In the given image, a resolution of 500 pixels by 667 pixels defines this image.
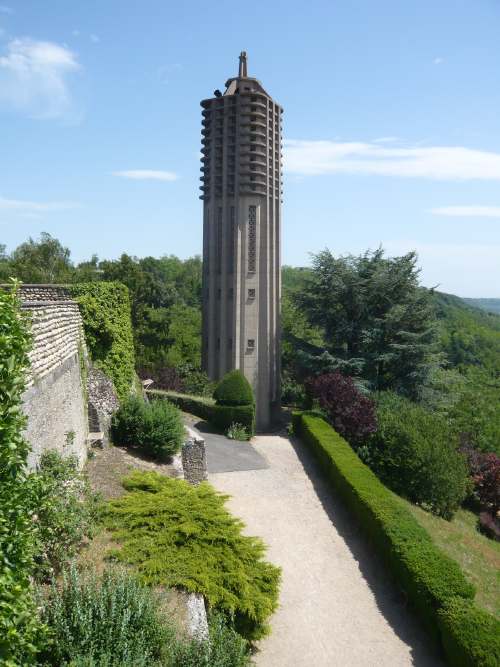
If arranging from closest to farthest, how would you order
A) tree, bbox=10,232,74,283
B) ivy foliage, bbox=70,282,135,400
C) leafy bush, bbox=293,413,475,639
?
leafy bush, bbox=293,413,475,639, ivy foliage, bbox=70,282,135,400, tree, bbox=10,232,74,283

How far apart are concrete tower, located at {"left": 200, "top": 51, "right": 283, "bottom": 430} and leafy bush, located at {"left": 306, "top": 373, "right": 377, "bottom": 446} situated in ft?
18.3

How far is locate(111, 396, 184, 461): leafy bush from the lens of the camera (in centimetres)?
1331

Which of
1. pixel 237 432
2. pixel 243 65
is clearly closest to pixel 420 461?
pixel 237 432

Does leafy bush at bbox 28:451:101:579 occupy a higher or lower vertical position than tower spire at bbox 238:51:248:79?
lower

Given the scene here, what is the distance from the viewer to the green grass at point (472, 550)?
11359 millimetres

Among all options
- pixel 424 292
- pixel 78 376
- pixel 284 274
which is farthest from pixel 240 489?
pixel 284 274

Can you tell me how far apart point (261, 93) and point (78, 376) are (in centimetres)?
1783

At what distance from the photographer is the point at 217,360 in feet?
86.2

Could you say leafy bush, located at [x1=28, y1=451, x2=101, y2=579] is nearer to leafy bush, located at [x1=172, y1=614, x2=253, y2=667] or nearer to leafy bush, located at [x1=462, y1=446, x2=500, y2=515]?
leafy bush, located at [x1=172, y1=614, x2=253, y2=667]

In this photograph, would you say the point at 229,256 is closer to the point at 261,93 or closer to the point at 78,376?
the point at 261,93

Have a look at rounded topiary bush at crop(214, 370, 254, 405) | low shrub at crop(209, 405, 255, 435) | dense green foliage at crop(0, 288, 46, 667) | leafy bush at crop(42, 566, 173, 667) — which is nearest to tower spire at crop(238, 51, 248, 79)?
rounded topiary bush at crop(214, 370, 254, 405)

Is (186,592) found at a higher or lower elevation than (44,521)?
lower

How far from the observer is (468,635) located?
8.27 m

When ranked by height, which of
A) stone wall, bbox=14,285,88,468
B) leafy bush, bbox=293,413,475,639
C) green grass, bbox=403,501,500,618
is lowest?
green grass, bbox=403,501,500,618
